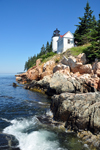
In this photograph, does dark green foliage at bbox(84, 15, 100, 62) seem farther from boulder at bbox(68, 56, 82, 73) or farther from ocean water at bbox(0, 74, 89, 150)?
ocean water at bbox(0, 74, 89, 150)

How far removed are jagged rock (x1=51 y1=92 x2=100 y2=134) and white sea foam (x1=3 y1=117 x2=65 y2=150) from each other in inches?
84.3

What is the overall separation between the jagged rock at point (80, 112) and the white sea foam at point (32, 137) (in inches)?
84.3

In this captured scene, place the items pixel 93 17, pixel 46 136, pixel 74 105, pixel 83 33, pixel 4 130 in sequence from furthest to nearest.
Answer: pixel 93 17 < pixel 83 33 < pixel 74 105 < pixel 4 130 < pixel 46 136

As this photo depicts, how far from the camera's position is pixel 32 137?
9984mm

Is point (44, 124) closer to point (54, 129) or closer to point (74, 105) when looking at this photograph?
point (54, 129)

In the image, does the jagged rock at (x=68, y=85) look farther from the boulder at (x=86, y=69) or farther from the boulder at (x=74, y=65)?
the boulder at (x=74, y=65)

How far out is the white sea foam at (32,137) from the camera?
888 centimetres

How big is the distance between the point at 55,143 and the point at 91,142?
2.61 m

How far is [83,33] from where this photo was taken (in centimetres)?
4634

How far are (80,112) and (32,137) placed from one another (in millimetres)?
4517

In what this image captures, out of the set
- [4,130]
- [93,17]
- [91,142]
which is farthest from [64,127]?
[93,17]

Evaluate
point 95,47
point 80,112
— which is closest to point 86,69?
point 95,47

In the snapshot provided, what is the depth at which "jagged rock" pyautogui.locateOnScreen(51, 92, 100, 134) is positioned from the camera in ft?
32.9

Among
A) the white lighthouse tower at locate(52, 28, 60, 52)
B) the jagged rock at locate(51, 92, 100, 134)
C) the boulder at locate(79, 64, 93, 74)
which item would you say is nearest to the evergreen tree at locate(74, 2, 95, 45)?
the white lighthouse tower at locate(52, 28, 60, 52)
